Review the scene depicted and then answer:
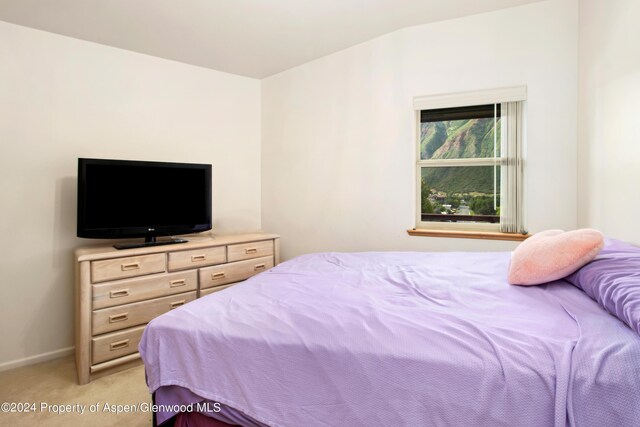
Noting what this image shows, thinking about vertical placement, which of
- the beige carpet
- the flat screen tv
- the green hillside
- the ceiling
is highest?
the ceiling

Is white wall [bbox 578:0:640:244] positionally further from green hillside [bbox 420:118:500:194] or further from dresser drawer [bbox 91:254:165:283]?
dresser drawer [bbox 91:254:165:283]

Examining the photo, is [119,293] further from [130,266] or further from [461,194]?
[461,194]

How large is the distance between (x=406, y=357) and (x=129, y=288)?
2017 millimetres

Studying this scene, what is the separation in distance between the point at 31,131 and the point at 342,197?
251 centimetres

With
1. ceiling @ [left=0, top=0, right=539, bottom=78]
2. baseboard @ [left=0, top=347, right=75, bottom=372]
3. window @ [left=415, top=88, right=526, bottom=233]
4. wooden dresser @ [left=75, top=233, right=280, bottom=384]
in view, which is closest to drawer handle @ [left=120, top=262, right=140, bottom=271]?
wooden dresser @ [left=75, top=233, right=280, bottom=384]

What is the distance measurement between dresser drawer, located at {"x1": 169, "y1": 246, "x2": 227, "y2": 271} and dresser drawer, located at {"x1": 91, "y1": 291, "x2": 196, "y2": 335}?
0.23m

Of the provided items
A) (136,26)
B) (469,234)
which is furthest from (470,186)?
(136,26)

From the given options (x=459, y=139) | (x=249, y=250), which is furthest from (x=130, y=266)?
(x=459, y=139)

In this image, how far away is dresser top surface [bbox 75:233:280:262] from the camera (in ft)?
7.12

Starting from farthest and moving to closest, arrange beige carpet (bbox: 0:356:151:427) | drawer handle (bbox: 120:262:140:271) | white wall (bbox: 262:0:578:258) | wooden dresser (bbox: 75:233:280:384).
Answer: white wall (bbox: 262:0:578:258) < drawer handle (bbox: 120:262:140:271) < wooden dresser (bbox: 75:233:280:384) < beige carpet (bbox: 0:356:151:427)

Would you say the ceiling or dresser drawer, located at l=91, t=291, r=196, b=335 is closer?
dresser drawer, located at l=91, t=291, r=196, b=335

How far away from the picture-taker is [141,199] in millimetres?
2590

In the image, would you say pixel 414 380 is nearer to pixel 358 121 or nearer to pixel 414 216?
pixel 414 216

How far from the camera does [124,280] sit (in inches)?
89.1
